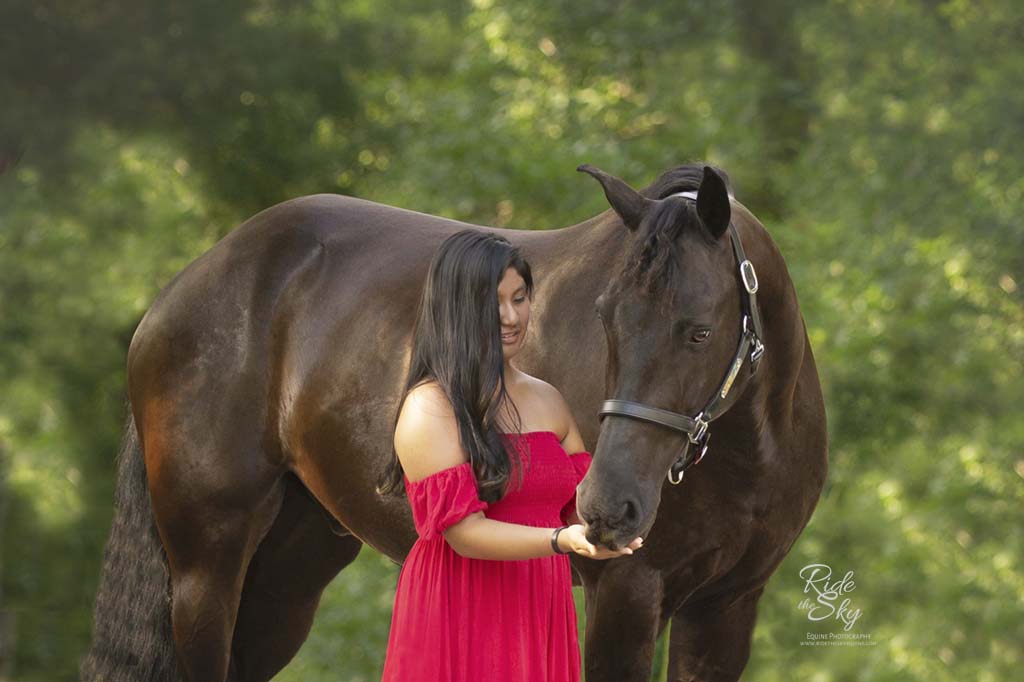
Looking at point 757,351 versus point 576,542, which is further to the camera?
point 757,351

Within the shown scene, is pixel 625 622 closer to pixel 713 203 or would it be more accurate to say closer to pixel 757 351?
pixel 757 351

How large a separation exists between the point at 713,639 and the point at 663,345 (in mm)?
1222

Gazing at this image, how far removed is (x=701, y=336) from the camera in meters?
2.55

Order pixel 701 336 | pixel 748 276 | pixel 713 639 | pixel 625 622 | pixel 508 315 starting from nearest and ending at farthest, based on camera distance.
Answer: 1. pixel 508 315
2. pixel 701 336
3. pixel 748 276
4. pixel 625 622
5. pixel 713 639

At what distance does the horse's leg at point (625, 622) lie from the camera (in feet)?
9.95

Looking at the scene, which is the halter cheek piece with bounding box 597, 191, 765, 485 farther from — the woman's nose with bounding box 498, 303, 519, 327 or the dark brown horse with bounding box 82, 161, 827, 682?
the woman's nose with bounding box 498, 303, 519, 327

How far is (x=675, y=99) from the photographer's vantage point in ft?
37.1

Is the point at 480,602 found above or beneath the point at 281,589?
above

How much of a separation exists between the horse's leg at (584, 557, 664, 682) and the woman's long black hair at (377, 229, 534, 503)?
76 centimetres

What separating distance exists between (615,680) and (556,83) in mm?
9426

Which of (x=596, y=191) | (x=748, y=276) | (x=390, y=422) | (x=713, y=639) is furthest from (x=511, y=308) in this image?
(x=596, y=191)

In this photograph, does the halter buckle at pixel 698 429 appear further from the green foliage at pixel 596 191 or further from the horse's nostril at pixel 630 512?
the green foliage at pixel 596 191

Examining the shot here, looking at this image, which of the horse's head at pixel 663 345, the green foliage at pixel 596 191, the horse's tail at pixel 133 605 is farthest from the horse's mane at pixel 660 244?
the green foliage at pixel 596 191

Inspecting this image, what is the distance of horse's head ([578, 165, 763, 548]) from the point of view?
7.93 ft
